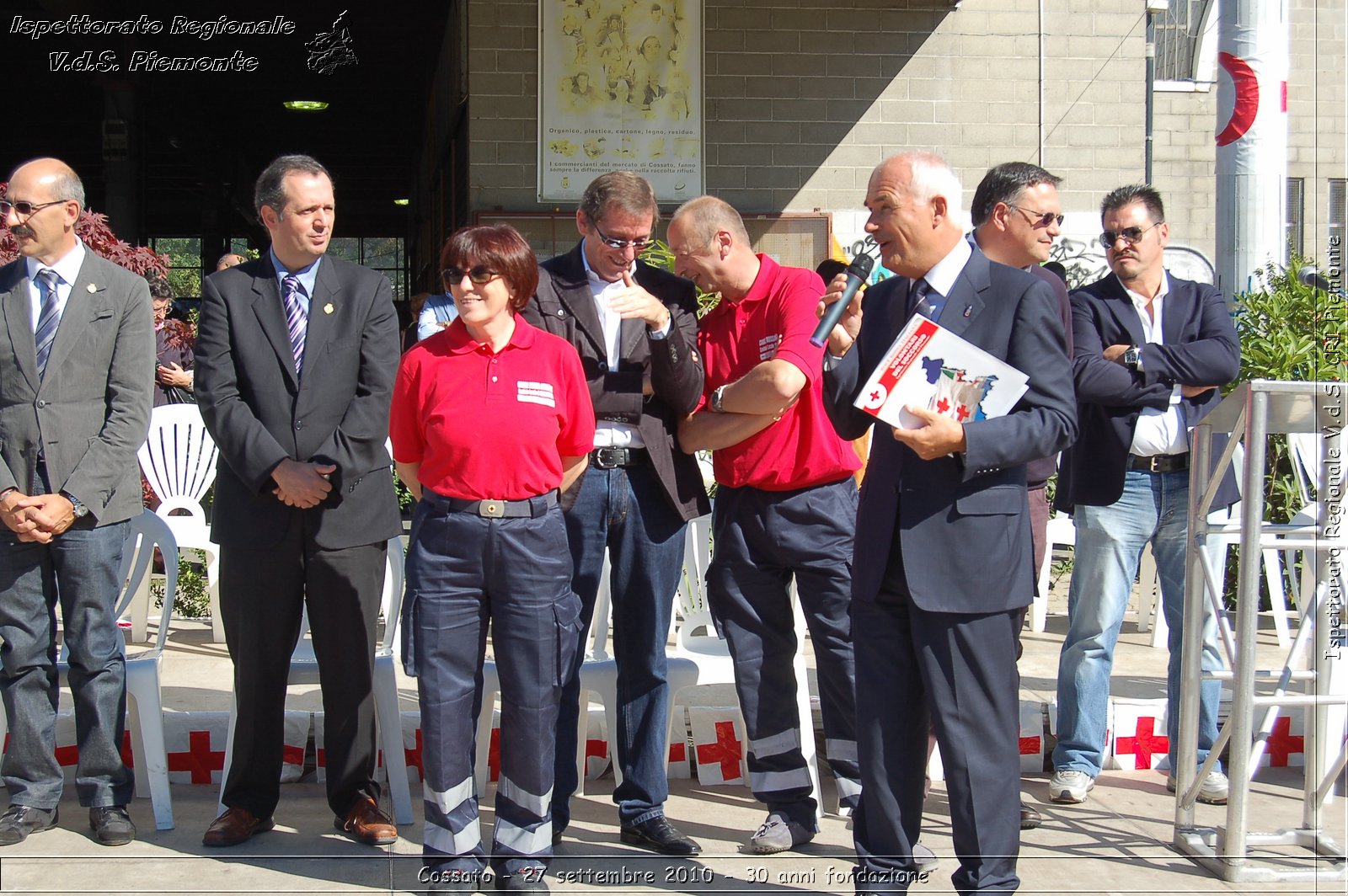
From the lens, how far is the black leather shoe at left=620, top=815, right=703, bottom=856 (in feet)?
12.6

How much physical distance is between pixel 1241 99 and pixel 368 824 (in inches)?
205

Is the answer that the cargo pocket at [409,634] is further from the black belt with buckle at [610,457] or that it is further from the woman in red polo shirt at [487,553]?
the black belt with buckle at [610,457]

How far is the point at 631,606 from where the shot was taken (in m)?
3.90

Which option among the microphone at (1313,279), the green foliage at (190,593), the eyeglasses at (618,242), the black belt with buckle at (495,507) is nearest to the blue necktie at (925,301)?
the eyeglasses at (618,242)

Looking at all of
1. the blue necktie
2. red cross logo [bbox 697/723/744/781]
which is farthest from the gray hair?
red cross logo [bbox 697/723/744/781]

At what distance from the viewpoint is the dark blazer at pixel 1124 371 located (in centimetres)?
418

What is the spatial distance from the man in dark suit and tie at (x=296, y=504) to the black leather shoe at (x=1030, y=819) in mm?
1964

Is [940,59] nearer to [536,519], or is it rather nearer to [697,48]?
[697,48]

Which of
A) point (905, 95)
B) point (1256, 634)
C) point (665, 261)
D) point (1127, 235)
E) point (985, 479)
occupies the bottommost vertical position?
point (1256, 634)

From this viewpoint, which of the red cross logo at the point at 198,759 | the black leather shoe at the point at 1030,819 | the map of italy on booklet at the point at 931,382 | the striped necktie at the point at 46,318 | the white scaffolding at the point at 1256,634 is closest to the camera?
the map of italy on booklet at the point at 931,382

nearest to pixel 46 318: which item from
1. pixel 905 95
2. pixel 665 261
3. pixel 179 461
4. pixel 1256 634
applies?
pixel 179 461

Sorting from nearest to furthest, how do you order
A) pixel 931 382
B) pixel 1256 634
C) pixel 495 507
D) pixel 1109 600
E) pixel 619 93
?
pixel 931 382 < pixel 495 507 < pixel 1256 634 < pixel 1109 600 < pixel 619 93

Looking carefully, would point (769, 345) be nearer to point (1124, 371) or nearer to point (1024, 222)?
point (1024, 222)

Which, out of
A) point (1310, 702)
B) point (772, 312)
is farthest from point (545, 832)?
point (1310, 702)
